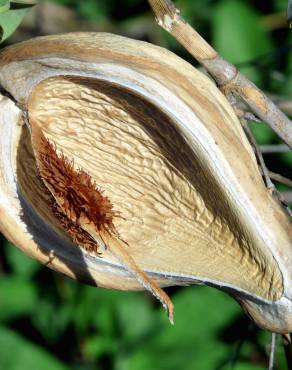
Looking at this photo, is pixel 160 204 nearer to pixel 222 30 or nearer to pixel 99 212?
pixel 99 212

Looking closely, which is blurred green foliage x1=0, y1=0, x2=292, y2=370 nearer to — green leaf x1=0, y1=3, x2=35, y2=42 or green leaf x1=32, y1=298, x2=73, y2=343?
green leaf x1=32, y1=298, x2=73, y2=343

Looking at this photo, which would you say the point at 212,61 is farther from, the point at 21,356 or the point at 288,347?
the point at 21,356

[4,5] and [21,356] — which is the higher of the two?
[4,5]

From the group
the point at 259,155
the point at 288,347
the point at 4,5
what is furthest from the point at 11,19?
the point at 288,347

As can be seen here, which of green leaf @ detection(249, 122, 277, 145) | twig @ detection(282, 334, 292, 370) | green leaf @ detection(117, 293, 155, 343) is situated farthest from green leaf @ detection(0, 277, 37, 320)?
twig @ detection(282, 334, 292, 370)

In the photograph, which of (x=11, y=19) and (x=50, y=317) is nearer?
(x=11, y=19)

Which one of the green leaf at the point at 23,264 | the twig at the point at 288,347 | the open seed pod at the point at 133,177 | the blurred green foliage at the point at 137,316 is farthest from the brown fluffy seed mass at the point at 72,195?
the green leaf at the point at 23,264

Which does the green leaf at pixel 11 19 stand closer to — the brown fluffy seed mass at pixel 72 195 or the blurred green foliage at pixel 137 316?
the brown fluffy seed mass at pixel 72 195
